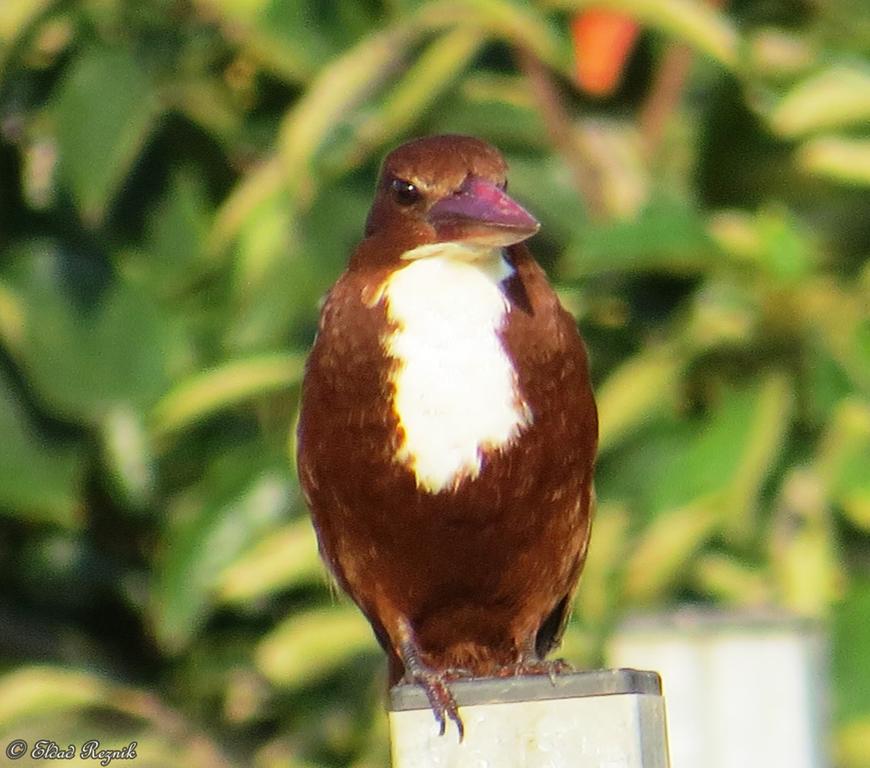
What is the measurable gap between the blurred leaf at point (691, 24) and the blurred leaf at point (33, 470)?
1428 millimetres

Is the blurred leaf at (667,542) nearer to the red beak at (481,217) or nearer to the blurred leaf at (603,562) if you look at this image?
the blurred leaf at (603,562)

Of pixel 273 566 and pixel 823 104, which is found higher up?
pixel 823 104

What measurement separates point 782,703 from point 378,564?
2.04ft

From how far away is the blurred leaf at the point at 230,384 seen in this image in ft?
13.7

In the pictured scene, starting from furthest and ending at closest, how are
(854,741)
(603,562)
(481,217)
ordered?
(603,562)
(854,741)
(481,217)

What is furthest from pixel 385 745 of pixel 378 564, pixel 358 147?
pixel 378 564

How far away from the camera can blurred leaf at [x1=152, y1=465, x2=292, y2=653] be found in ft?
13.8

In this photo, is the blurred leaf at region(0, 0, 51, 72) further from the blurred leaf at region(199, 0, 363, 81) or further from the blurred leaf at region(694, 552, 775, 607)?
the blurred leaf at region(694, 552, 775, 607)

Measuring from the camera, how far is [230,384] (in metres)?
4.20

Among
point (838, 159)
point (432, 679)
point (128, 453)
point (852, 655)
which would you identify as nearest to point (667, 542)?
point (852, 655)

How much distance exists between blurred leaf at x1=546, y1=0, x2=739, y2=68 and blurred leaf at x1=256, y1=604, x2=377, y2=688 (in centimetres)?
123

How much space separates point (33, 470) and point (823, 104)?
1.70 meters

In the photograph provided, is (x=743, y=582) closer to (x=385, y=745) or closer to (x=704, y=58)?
(x=385, y=745)

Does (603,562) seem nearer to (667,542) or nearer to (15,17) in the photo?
(667,542)
